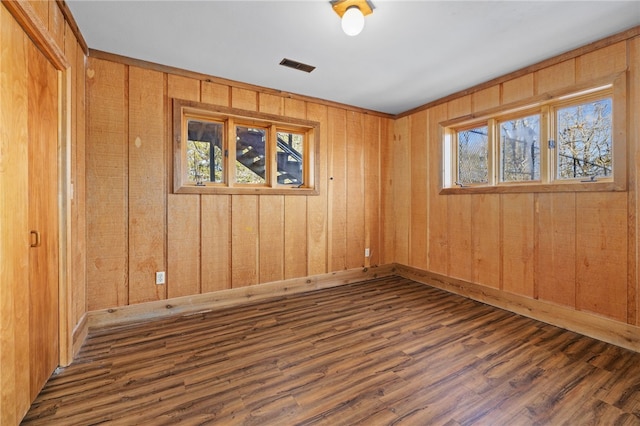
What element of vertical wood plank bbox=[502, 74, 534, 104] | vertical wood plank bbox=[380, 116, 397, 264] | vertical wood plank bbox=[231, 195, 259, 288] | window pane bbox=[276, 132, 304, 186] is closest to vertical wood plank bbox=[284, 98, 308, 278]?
window pane bbox=[276, 132, 304, 186]

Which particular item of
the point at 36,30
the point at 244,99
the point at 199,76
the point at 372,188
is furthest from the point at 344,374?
the point at 199,76

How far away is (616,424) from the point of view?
4.74ft

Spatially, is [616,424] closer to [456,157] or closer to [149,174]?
[456,157]

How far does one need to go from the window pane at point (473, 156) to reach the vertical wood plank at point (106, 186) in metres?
3.77

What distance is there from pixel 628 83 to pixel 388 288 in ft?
9.60

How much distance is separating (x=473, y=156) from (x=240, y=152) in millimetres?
2825

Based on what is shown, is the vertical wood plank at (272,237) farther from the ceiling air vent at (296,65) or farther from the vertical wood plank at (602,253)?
the vertical wood plank at (602,253)

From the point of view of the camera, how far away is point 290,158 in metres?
3.65

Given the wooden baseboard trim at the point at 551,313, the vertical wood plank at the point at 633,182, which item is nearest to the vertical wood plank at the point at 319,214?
the wooden baseboard trim at the point at 551,313

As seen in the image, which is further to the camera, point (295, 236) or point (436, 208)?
point (436, 208)

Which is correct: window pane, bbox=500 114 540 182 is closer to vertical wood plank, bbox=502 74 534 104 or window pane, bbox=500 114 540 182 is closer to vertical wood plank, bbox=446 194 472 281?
vertical wood plank, bbox=502 74 534 104

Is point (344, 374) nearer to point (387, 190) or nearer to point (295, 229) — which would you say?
point (295, 229)

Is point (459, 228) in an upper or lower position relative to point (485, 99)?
lower

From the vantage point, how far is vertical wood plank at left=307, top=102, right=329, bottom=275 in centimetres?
367
